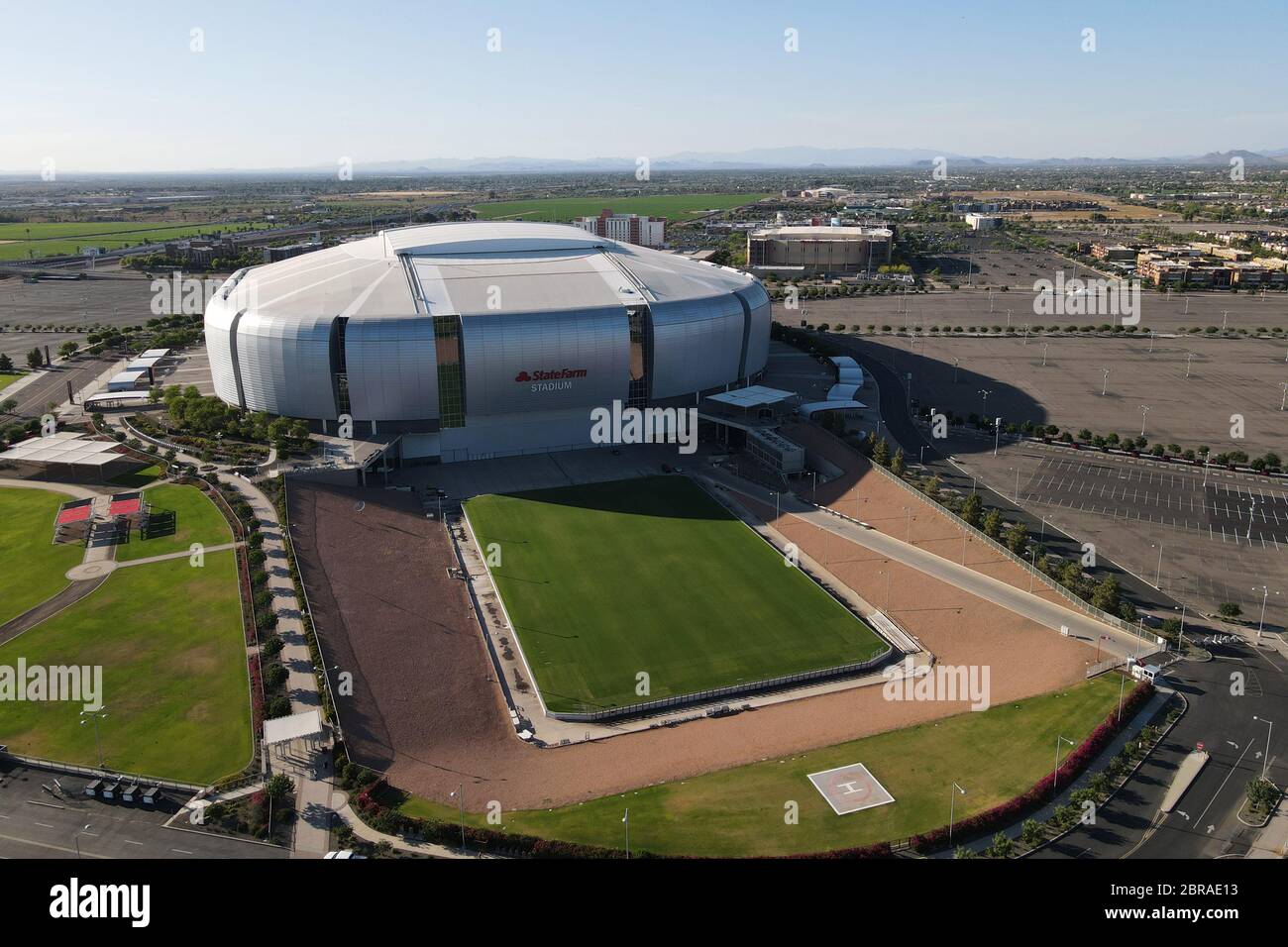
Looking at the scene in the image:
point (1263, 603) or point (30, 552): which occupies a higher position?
point (30, 552)

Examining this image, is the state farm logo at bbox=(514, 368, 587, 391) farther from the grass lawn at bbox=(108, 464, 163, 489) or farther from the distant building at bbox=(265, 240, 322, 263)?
the distant building at bbox=(265, 240, 322, 263)

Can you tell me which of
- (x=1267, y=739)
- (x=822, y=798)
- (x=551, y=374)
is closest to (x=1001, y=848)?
(x=822, y=798)

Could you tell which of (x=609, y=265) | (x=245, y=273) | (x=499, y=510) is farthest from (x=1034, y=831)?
(x=245, y=273)

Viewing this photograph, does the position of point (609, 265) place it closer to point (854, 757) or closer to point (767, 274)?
point (854, 757)

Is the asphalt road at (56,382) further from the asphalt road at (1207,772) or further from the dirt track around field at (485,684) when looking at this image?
the asphalt road at (1207,772)

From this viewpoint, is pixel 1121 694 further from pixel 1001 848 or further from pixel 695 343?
pixel 695 343
